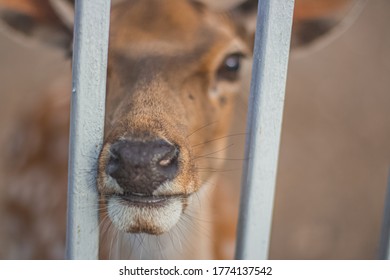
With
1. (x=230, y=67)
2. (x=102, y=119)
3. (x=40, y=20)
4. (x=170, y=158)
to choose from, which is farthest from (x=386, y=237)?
(x=40, y=20)

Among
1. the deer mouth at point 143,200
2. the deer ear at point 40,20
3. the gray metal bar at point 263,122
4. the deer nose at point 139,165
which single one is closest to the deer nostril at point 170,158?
the deer nose at point 139,165

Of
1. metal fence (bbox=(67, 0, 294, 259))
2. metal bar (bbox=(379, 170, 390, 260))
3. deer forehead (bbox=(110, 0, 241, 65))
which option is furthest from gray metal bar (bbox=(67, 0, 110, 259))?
metal bar (bbox=(379, 170, 390, 260))

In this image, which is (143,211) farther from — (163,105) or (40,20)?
(40,20)

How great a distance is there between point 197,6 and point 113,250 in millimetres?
1121

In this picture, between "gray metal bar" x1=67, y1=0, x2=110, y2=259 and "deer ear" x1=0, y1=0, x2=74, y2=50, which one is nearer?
"gray metal bar" x1=67, y1=0, x2=110, y2=259

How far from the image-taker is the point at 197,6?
2.32 m

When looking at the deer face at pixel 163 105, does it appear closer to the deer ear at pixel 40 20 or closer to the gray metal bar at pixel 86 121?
the gray metal bar at pixel 86 121

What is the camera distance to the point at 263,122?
5.13 ft

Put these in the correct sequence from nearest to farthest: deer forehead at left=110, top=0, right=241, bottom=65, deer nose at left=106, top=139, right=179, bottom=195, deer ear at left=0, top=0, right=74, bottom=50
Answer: deer nose at left=106, top=139, right=179, bottom=195, deer forehead at left=110, top=0, right=241, bottom=65, deer ear at left=0, top=0, right=74, bottom=50

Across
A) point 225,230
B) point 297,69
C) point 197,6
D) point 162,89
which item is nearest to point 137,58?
point 162,89

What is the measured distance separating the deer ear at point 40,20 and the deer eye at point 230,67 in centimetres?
68

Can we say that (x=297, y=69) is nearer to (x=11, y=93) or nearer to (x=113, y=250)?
(x=11, y=93)

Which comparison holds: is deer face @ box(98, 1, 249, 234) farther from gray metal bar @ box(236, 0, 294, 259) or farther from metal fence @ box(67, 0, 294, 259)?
gray metal bar @ box(236, 0, 294, 259)

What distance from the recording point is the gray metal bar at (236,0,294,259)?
151 cm
